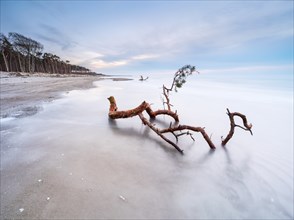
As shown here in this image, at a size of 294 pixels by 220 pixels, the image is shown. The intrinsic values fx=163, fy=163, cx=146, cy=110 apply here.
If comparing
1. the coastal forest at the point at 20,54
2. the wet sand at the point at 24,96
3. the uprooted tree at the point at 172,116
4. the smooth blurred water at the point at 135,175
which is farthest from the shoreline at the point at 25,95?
the coastal forest at the point at 20,54

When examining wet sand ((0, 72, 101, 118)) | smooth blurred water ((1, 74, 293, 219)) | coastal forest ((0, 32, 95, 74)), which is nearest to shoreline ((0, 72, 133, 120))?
wet sand ((0, 72, 101, 118))

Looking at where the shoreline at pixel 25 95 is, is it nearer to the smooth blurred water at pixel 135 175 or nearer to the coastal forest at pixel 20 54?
the smooth blurred water at pixel 135 175

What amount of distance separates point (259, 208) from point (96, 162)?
3.30 m

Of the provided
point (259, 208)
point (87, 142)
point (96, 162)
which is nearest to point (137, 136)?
point (87, 142)

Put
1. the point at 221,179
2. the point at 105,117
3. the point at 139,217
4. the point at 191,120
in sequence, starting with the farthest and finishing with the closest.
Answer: the point at 191,120, the point at 105,117, the point at 221,179, the point at 139,217

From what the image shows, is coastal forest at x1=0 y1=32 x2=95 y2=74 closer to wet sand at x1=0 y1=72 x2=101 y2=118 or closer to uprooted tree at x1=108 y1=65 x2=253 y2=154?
wet sand at x1=0 y1=72 x2=101 y2=118

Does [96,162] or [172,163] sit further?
[172,163]

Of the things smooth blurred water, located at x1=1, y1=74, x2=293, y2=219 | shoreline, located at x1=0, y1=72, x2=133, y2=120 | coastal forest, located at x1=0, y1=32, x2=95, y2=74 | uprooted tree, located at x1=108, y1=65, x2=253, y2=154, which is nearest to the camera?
smooth blurred water, located at x1=1, y1=74, x2=293, y2=219

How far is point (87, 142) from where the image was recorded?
470 cm

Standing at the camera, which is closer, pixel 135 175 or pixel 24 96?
pixel 135 175

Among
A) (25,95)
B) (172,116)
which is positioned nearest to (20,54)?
(25,95)

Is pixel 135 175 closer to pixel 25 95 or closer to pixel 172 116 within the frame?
pixel 172 116

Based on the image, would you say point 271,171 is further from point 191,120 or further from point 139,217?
point 191,120

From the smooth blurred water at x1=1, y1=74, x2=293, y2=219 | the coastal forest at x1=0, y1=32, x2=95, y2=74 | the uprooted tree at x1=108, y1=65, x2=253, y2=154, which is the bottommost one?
the smooth blurred water at x1=1, y1=74, x2=293, y2=219
